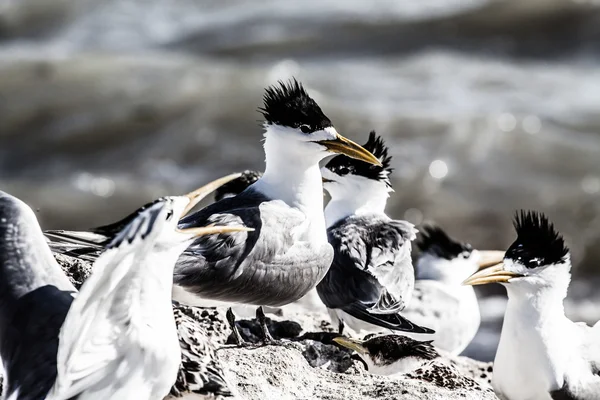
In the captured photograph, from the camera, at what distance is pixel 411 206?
1321 centimetres

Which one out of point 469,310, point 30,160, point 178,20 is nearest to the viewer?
point 469,310

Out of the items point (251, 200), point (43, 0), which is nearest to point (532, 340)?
point (251, 200)

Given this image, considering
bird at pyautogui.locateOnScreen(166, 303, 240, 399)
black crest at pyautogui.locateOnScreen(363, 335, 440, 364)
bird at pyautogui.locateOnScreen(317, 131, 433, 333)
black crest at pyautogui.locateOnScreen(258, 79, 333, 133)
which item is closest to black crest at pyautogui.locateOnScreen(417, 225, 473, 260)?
bird at pyautogui.locateOnScreen(317, 131, 433, 333)

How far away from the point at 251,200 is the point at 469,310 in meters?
2.19

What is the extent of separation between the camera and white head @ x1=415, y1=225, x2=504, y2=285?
7730 mm

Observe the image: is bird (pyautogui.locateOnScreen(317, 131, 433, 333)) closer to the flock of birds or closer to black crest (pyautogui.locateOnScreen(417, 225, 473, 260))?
the flock of birds

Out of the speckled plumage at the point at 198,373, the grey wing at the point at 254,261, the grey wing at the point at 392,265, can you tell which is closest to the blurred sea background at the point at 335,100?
the grey wing at the point at 392,265

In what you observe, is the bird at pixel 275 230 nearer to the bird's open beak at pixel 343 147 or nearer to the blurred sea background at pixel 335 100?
the bird's open beak at pixel 343 147

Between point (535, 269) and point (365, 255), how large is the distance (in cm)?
144

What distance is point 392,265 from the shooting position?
21.3 feet

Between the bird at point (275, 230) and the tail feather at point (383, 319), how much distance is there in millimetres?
543

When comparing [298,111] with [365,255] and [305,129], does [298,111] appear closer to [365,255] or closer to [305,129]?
[305,129]

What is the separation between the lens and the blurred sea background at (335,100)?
13.3m

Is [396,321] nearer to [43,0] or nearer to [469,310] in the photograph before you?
[469,310]
